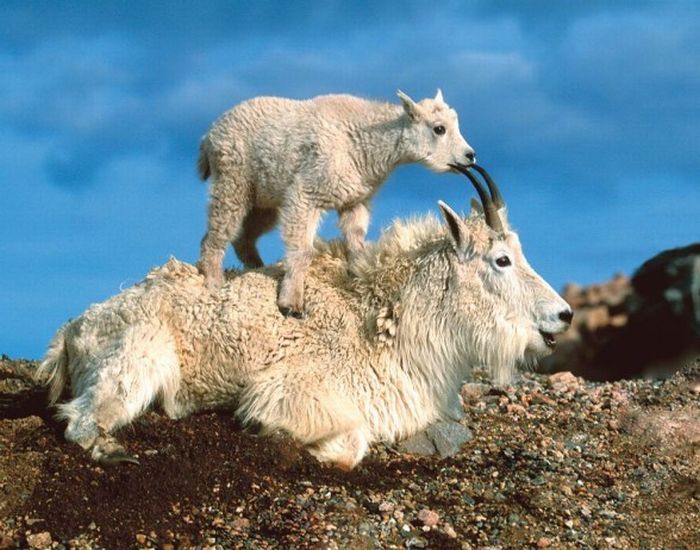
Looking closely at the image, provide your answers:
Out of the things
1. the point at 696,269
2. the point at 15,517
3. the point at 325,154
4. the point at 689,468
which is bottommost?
the point at 15,517

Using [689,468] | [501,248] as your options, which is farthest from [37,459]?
[689,468]

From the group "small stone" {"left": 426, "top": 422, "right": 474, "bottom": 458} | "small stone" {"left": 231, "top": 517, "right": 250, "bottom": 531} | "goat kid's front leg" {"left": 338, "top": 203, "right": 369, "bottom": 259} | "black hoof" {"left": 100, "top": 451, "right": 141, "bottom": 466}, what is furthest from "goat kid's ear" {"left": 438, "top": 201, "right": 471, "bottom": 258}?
"black hoof" {"left": 100, "top": 451, "right": 141, "bottom": 466}

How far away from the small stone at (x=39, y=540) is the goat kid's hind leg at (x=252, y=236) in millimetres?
4219

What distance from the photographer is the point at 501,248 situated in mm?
9945

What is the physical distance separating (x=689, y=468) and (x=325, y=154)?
16.6ft

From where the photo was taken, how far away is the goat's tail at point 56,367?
1120cm

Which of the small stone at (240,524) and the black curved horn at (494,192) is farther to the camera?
the black curved horn at (494,192)

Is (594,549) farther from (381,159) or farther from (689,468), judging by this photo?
(381,159)

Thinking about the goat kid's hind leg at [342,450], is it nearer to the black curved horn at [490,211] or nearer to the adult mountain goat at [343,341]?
the adult mountain goat at [343,341]

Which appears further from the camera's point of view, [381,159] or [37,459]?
[381,159]

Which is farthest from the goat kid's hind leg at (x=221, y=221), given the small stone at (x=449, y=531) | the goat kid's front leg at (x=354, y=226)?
the small stone at (x=449, y=531)

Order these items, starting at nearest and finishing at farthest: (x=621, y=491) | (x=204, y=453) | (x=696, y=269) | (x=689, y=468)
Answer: (x=204, y=453) < (x=621, y=491) < (x=689, y=468) < (x=696, y=269)

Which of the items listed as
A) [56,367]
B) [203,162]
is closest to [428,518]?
[56,367]

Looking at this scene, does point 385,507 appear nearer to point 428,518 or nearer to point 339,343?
point 428,518
